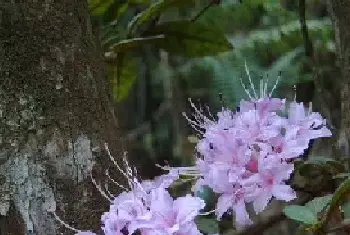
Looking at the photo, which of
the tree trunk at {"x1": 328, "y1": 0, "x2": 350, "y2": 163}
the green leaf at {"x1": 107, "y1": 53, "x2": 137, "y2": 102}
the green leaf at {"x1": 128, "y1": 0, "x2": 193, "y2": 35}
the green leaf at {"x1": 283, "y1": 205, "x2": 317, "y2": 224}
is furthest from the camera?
the green leaf at {"x1": 107, "y1": 53, "x2": 137, "y2": 102}

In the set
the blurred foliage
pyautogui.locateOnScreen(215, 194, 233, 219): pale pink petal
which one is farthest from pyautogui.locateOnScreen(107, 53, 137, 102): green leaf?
pyautogui.locateOnScreen(215, 194, 233, 219): pale pink petal

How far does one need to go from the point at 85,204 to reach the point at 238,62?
138 cm

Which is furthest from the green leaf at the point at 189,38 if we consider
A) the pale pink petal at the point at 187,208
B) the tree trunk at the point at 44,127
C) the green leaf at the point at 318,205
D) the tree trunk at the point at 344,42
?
the pale pink petal at the point at 187,208

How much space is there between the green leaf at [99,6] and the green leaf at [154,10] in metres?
0.08

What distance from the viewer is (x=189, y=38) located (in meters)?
1.46

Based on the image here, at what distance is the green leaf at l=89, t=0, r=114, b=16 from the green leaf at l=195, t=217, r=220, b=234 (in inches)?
23.7

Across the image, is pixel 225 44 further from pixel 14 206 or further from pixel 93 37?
pixel 14 206

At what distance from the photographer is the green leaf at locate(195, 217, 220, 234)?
3.29 feet

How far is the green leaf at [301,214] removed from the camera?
0.89m

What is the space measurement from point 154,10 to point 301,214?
63 centimetres

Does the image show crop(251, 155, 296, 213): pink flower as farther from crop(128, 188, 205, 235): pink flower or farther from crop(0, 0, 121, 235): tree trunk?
crop(0, 0, 121, 235): tree trunk

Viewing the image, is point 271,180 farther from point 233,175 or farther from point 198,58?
point 198,58

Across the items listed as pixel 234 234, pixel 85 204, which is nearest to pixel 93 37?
pixel 85 204

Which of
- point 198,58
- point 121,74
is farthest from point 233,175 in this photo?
point 198,58
